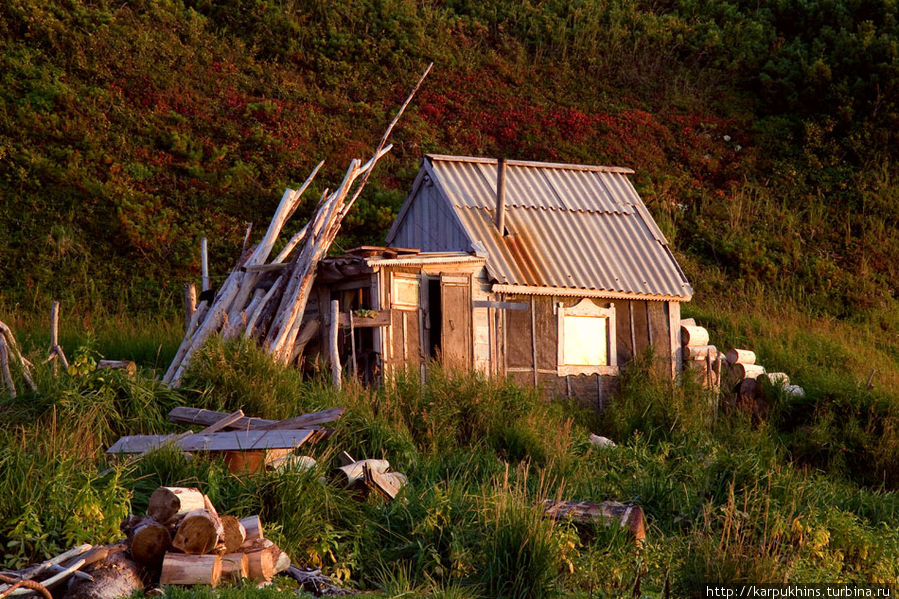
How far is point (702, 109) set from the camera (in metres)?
32.3

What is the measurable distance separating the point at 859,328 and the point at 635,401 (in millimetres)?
8952

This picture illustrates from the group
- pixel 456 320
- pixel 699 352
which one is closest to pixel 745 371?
pixel 699 352

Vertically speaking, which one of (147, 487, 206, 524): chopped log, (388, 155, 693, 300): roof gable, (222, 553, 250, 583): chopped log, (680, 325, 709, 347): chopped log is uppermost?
(388, 155, 693, 300): roof gable

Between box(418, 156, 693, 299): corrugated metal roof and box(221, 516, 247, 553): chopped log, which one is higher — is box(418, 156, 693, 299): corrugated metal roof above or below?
above

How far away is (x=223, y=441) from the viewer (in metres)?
9.80


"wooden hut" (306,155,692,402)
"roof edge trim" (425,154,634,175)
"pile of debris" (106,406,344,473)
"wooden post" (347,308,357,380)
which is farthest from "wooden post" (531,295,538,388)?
"pile of debris" (106,406,344,473)

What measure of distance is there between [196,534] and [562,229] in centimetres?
1200

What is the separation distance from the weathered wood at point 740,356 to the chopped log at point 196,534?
12.9 metres

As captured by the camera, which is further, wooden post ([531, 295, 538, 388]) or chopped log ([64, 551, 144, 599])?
wooden post ([531, 295, 538, 388])

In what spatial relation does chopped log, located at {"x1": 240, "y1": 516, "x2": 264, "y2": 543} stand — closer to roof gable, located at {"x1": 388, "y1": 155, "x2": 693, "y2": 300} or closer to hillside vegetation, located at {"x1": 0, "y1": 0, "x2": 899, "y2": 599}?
hillside vegetation, located at {"x1": 0, "y1": 0, "x2": 899, "y2": 599}

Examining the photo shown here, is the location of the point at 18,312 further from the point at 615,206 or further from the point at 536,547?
the point at 536,547

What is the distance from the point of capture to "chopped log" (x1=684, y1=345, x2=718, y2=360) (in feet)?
59.2

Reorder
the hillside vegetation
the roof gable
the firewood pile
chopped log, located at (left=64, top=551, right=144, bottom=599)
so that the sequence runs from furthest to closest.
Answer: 1. the firewood pile
2. the roof gable
3. the hillside vegetation
4. chopped log, located at (left=64, top=551, right=144, bottom=599)

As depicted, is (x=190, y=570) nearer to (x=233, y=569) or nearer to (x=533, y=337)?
(x=233, y=569)
